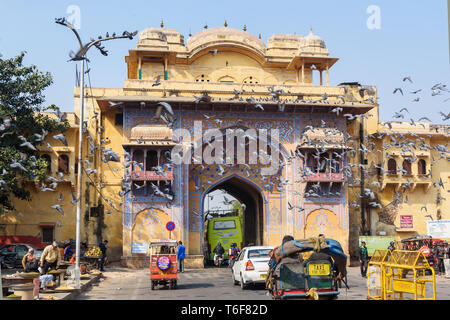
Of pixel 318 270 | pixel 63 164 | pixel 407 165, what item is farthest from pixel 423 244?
pixel 63 164

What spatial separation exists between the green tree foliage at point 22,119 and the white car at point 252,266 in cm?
1200

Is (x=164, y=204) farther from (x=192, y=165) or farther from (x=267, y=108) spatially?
(x=267, y=108)

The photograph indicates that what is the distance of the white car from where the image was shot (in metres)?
14.8

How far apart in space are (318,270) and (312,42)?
73.1ft

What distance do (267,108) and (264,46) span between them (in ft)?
23.1

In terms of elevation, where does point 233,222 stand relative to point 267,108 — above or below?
below

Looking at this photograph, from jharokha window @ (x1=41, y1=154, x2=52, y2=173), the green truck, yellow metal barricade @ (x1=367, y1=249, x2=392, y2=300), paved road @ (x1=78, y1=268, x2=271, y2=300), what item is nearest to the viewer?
yellow metal barricade @ (x1=367, y1=249, x2=392, y2=300)

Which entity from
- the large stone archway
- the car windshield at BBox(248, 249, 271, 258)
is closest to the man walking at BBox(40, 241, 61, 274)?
the car windshield at BBox(248, 249, 271, 258)

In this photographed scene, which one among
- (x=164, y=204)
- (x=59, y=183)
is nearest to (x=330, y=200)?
(x=164, y=204)

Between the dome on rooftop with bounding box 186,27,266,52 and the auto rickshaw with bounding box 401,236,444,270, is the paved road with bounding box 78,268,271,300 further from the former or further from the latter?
the dome on rooftop with bounding box 186,27,266,52

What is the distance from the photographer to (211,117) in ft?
87.9

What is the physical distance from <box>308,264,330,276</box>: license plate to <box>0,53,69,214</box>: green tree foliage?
17.4 meters

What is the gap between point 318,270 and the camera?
8953 mm

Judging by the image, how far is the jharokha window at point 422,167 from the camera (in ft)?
95.9
